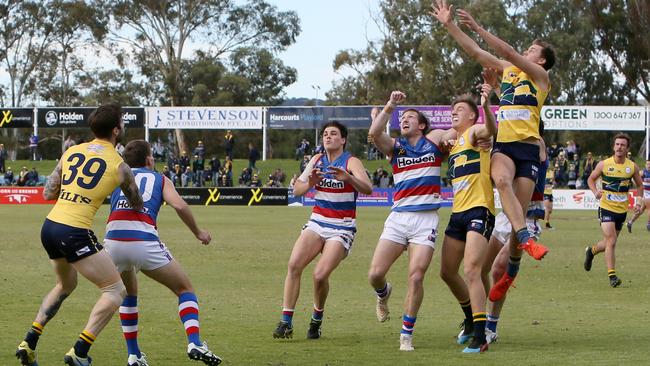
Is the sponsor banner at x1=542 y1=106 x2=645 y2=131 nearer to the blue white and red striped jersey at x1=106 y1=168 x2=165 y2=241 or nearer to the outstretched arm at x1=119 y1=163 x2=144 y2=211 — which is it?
the blue white and red striped jersey at x1=106 y1=168 x2=165 y2=241

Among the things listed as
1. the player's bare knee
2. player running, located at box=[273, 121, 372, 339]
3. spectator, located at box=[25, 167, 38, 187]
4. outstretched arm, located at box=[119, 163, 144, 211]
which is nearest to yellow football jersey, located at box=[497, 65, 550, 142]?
player running, located at box=[273, 121, 372, 339]

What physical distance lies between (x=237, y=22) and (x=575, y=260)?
64779 millimetres

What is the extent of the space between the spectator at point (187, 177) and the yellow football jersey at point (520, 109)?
157 ft

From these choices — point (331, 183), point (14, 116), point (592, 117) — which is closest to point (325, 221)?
point (331, 183)

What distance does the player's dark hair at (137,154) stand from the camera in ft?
32.3

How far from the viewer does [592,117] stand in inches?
2325

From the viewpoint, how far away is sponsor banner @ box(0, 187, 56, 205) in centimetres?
5391

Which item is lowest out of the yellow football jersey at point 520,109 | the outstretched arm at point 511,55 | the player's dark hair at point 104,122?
the player's dark hair at point 104,122

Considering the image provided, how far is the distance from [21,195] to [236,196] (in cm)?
1140

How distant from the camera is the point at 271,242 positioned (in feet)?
86.2

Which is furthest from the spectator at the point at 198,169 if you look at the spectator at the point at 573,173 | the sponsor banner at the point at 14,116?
the spectator at the point at 573,173

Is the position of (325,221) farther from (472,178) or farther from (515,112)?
(515,112)

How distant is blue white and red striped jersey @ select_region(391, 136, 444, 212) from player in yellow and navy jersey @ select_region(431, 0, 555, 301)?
2.16ft

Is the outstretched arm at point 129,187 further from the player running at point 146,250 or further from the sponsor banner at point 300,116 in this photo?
the sponsor banner at point 300,116
